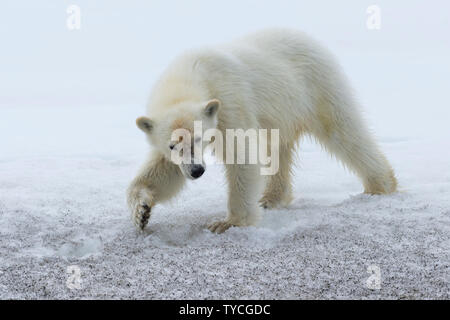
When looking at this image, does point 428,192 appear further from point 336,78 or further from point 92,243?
point 92,243

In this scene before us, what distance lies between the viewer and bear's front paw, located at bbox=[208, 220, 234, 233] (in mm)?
4020

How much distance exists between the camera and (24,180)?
5793 mm

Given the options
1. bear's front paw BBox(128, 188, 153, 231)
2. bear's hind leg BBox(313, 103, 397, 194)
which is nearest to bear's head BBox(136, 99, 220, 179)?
bear's front paw BBox(128, 188, 153, 231)

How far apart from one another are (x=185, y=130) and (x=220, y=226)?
0.83 metres

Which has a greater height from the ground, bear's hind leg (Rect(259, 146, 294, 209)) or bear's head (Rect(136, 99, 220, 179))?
bear's head (Rect(136, 99, 220, 179))

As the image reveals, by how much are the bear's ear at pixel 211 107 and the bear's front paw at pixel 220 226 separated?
82 cm

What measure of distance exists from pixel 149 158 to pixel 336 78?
182 cm

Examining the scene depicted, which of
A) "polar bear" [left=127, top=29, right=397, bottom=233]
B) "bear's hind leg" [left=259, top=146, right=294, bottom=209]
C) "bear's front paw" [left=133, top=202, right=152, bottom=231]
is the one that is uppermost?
"polar bear" [left=127, top=29, right=397, bottom=233]

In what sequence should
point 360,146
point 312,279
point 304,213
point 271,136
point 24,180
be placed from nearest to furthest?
point 312,279
point 304,213
point 271,136
point 360,146
point 24,180

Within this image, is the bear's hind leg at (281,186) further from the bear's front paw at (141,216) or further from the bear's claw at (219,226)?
the bear's front paw at (141,216)

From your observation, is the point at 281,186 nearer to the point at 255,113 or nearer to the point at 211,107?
the point at 255,113

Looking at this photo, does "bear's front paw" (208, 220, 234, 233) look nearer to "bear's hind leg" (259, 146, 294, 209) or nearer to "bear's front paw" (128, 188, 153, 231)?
"bear's front paw" (128, 188, 153, 231)
